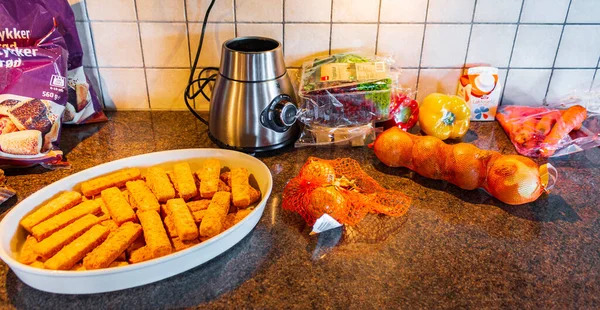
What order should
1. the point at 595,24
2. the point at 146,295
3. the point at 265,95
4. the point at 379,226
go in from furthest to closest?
1. the point at 595,24
2. the point at 265,95
3. the point at 379,226
4. the point at 146,295

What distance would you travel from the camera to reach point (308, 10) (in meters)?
1.03

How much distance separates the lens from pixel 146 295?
2.05 ft

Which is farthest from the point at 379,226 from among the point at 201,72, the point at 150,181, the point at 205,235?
the point at 201,72

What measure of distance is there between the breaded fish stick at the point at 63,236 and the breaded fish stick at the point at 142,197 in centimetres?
7

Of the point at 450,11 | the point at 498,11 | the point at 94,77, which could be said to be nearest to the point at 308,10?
the point at 450,11

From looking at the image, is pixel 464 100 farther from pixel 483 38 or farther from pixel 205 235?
pixel 205 235

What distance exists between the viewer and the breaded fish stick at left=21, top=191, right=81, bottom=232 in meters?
0.68

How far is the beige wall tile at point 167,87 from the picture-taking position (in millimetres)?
1103

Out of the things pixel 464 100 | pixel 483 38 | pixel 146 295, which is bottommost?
pixel 146 295

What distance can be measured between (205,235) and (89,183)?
25 cm

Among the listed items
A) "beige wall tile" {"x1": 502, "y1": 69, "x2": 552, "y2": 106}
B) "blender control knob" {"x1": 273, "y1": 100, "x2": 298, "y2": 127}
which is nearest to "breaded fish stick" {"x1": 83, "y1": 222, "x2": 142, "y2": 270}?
"blender control knob" {"x1": 273, "y1": 100, "x2": 298, "y2": 127}

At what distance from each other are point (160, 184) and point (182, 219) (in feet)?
0.40

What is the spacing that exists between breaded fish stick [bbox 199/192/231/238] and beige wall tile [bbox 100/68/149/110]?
486 millimetres

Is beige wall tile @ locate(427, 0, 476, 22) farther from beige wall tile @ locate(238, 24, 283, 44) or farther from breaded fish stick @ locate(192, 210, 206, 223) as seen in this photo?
breaded fish stick @ locate(192, 210, 206, 223)
